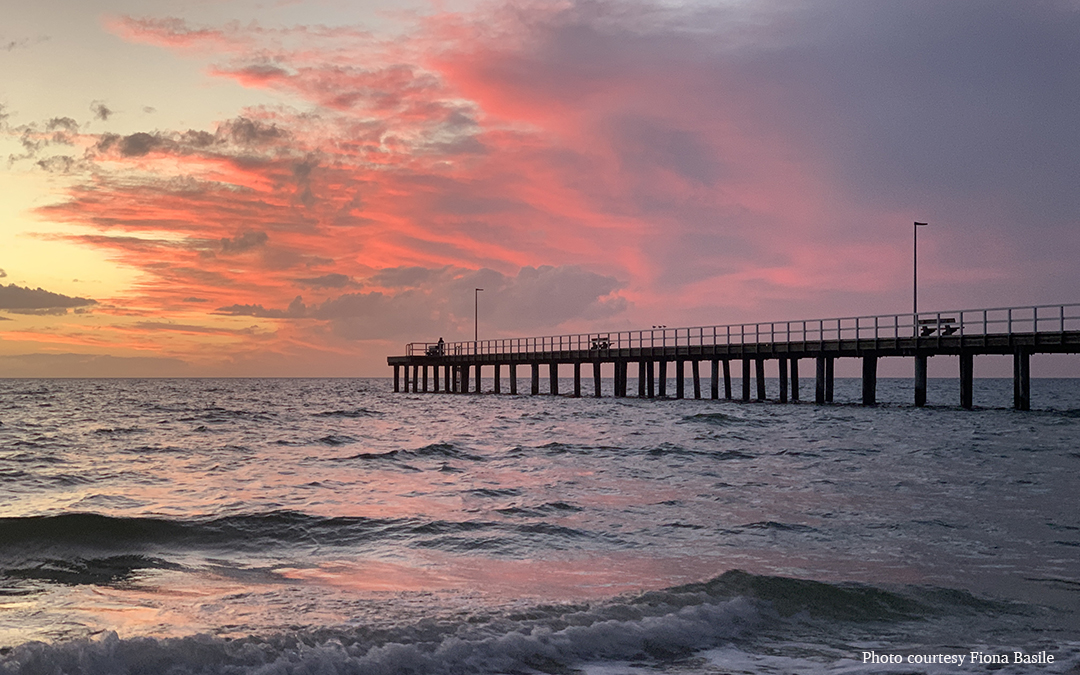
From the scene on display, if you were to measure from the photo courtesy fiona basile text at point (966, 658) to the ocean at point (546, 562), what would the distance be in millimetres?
32

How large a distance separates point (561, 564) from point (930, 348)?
35605mm

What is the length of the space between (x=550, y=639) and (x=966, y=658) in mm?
3280

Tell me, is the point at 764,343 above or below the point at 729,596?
above

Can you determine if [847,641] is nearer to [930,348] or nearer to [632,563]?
[632,563]

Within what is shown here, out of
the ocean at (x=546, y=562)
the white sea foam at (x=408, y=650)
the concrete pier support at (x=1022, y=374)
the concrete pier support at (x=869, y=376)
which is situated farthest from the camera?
the concrete pier support at (x=869, y=376)

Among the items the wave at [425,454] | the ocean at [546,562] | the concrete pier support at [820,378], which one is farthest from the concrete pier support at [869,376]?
the wave at [425,454]

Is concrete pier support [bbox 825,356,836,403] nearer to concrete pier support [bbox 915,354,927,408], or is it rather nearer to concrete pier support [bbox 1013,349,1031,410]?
concrete pier support [bbox 915,354,927,408]

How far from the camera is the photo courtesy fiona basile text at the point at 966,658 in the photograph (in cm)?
652

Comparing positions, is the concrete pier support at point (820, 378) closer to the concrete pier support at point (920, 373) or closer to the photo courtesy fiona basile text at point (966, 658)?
the concrete pier support at point (920, 373)

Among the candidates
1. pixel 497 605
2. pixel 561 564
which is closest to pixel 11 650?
pixel 497 605

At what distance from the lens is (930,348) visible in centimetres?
4066

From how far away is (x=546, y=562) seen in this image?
34.3ft

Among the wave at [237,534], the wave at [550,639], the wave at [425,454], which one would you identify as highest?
the wave at [550,639]

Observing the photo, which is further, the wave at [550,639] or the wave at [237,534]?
the wave at [237,534]
